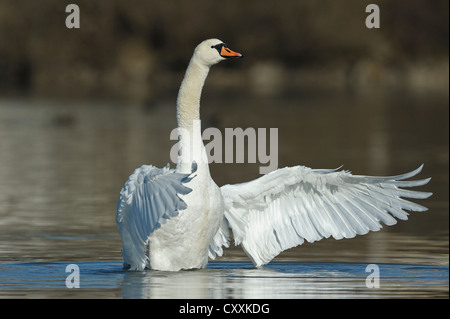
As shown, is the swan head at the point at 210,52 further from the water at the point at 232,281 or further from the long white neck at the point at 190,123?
the water at the point at 232,281

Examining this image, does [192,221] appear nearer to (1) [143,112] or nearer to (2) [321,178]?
(2) [321,178]

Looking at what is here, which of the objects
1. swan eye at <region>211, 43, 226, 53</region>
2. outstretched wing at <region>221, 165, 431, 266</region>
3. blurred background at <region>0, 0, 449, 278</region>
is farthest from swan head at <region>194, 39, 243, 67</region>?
blurred background at <region>0, 0, 449, 278</region>

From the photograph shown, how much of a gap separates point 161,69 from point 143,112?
22.6m

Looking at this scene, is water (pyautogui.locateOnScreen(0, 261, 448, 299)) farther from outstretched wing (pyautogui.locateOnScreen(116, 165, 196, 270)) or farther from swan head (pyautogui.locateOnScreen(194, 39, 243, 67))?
swan head (pyautogui.locateOnScreen(194, 39, 243, 67))

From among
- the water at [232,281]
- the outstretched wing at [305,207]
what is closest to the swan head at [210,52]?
the outstretched wing at [305,207]

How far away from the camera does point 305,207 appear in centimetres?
1086

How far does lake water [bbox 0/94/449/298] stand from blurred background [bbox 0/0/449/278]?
0.22ft

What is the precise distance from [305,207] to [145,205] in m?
2.26

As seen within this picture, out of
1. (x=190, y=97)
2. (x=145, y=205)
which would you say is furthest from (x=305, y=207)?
(x=145, y=205)

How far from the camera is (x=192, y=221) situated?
10000mm

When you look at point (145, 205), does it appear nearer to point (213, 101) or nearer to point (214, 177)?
point (214, 177)

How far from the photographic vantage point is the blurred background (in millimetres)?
13609

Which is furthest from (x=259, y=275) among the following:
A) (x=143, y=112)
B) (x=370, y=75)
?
(x=370, y=75)

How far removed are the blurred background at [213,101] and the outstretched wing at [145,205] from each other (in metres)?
1.24
